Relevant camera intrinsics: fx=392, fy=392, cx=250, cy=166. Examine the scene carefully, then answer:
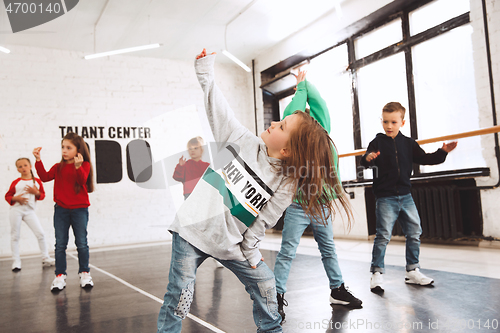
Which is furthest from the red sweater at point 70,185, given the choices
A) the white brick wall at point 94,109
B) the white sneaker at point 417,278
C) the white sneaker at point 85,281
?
the white brick wall at point 94,109

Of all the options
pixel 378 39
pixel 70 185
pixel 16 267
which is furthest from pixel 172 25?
pixel 16 267

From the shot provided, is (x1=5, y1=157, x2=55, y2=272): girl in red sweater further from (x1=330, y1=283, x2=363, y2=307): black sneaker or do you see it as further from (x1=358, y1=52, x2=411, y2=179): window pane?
(x1=358, y1=52, x2=411, y2=179): window pane

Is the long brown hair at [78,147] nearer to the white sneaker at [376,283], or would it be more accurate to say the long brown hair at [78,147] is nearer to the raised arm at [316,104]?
Result: the raised arm at [316,104]

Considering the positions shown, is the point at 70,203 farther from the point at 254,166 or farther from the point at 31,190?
the point at 254,166

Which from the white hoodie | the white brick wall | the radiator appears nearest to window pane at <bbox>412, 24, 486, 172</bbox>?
the radiator

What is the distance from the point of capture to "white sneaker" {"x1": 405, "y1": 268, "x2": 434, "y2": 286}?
2.20 m

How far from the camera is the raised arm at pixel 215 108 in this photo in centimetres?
118

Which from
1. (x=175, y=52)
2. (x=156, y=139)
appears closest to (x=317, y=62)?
(x=175, y=52)

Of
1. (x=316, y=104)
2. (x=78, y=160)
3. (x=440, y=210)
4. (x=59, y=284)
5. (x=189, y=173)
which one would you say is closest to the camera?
(x=316, y=104)

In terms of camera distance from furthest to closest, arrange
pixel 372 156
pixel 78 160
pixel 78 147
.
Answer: pixel 78 147
pixel 78 160
pixel 372 156

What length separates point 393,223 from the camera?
228 cm

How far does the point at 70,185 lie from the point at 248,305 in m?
1.56

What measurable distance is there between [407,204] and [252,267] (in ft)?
4.88

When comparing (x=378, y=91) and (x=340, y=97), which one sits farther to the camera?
(x=340, y=97)
